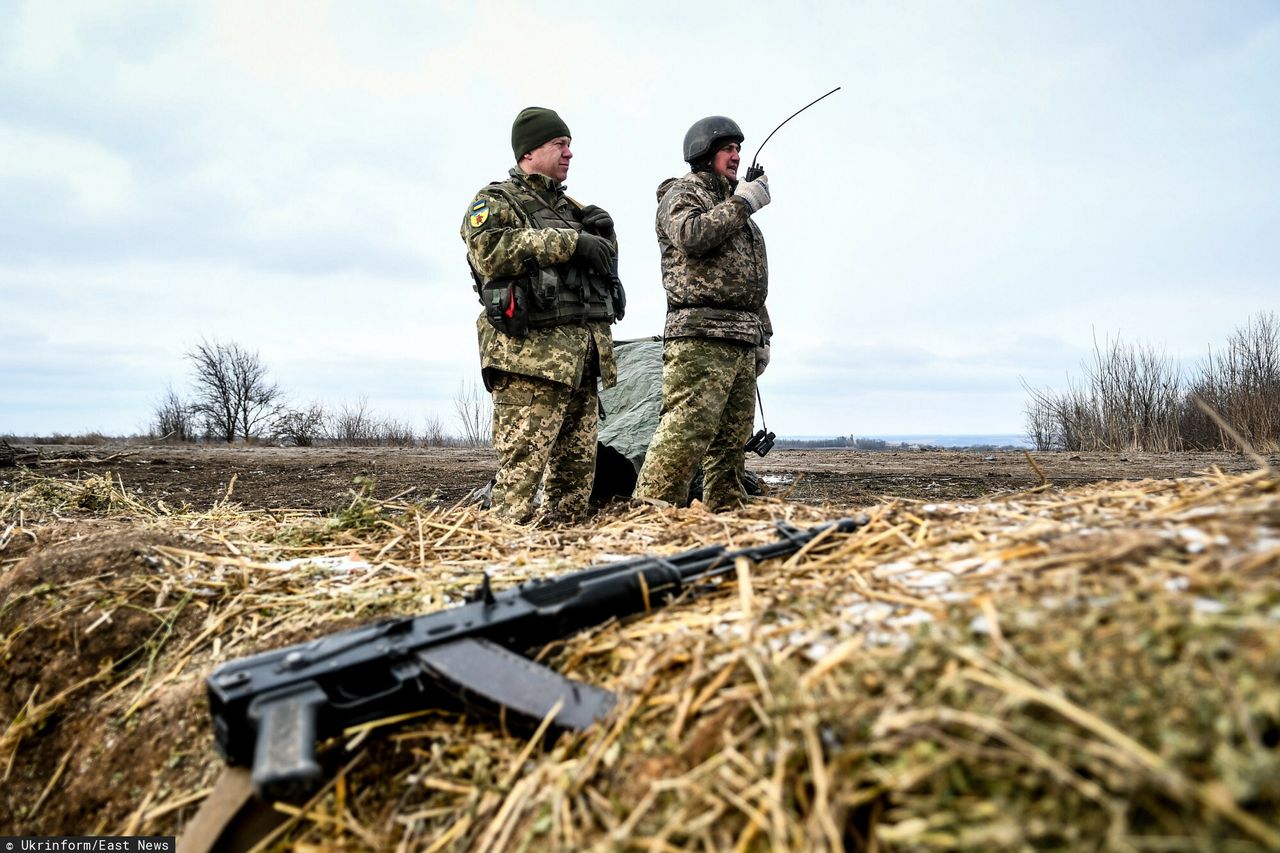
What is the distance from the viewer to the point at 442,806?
1.47 metres

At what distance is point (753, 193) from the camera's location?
14.8 ft

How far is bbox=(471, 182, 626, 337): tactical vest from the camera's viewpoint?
13.3 feet

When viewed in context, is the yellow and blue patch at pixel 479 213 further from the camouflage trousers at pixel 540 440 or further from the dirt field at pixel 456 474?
the dirt field at pixel 456 474

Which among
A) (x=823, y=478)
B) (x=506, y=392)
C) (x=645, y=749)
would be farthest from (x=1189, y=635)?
(x=823, y=478)

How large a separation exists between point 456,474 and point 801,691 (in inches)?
Result: 323

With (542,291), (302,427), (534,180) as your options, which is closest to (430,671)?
(542,291)

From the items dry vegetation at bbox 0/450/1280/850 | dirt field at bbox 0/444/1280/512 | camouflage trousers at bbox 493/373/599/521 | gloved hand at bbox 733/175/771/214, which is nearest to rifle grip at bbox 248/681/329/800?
dry vegetation at bbox 0/450/1280/850

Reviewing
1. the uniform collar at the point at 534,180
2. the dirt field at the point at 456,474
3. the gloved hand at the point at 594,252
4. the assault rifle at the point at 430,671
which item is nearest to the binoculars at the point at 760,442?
the dirt field at the point at 456,474

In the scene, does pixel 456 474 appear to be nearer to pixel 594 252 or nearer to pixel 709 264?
pixel 709 264

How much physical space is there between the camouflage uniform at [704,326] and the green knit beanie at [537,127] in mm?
760

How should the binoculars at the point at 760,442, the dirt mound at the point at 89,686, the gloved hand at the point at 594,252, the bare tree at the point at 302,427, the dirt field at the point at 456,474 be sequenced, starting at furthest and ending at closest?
the bare tree at the point at 302,427
the dirt field at the point at 456,474
the binoculars at the point at 760,442
the gloved hand at the point at 594,252
the dirt mound at the point at 89,686

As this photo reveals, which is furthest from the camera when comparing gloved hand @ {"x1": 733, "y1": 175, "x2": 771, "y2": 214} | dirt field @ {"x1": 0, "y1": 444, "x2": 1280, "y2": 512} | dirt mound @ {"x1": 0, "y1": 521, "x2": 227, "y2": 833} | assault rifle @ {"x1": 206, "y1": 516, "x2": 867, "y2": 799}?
dirt field @ {"x1": 0, "y1": 444, "x2": 1280, "y2": 512}

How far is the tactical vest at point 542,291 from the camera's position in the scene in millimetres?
4043

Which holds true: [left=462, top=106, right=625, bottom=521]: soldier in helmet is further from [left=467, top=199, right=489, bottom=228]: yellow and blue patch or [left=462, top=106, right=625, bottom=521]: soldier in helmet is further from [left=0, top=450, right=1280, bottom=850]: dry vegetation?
[left=0, top=450, right=1280, bottom=850]: dry vegetation
